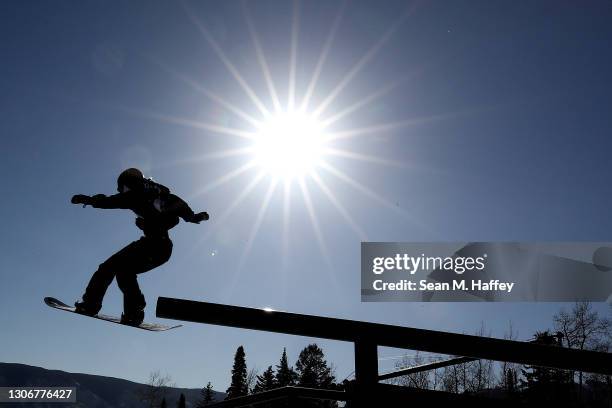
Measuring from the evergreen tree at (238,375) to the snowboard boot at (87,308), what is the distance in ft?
255

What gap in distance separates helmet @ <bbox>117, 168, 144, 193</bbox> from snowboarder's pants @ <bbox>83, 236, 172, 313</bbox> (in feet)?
1.97

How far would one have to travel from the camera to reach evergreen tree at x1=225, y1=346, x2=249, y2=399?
77.8m

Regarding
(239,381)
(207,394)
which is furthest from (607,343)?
(207,394)

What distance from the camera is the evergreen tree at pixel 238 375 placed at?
77.8m

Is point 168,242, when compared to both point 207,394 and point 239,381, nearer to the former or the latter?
point 239,381

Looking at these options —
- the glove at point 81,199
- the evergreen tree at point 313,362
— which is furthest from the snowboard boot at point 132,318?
the evergreen tree at point 313,362

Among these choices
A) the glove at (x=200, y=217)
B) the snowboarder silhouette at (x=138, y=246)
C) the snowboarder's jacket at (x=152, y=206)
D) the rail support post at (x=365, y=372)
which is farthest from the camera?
the glove at (x=200, y=217)

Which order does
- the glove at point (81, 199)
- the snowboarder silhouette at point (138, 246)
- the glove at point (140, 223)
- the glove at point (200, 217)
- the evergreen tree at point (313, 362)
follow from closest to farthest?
1. the glove at point (81, 199)
2. the snowboarder silhouette at point (138, 246)
3. the glove at point (140, 223)
4. the glove at point (200, 217)
5. the evergreen tree at point (313, 362)

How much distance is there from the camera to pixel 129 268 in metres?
5.31

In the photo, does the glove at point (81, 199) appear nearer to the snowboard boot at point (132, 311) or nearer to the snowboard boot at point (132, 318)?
the snowboard boot at point (132, 311)

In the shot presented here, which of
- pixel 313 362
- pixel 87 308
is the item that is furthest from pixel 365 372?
pixel 313 362

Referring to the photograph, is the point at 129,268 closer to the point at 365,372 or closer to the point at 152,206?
the point at 152,206

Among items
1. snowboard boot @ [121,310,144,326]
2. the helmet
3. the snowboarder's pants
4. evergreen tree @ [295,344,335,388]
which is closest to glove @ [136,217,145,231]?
the snowboarder's pants

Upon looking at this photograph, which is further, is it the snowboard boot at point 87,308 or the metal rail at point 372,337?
the snowboard boot at point 87,308
